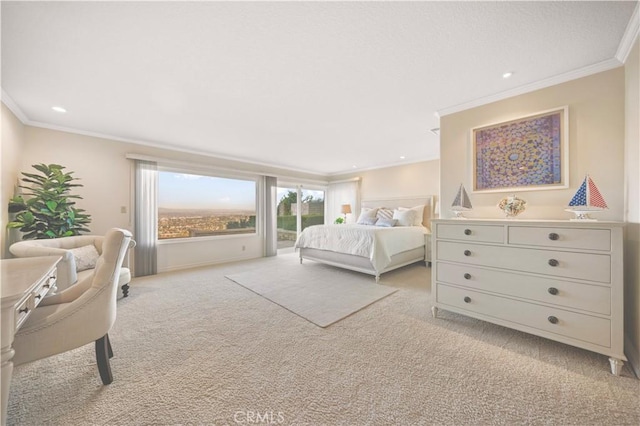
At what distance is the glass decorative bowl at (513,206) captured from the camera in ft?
7.34

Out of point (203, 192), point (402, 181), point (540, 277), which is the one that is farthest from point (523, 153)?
point (203, 192)

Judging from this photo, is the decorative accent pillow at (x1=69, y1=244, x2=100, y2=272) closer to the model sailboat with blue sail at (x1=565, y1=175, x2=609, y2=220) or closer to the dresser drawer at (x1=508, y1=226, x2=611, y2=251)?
the dresser drawer at (x1=508, y1=226, x2=611, y2=251)

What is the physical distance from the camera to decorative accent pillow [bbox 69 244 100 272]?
2652 mm

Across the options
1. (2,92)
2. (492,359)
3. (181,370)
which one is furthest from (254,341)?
(2,92)

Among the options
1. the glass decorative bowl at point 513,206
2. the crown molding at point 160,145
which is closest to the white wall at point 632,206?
the glass decorative bowl at point 513,206

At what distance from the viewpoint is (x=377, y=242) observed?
373 cm

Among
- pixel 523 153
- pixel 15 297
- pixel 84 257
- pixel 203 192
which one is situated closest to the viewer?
pixel 15 297

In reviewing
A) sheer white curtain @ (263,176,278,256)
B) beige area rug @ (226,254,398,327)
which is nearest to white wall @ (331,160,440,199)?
sheer white curtain @ (263,176,278,256)

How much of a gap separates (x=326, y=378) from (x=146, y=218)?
4.14 metres

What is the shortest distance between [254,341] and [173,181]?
3909mm

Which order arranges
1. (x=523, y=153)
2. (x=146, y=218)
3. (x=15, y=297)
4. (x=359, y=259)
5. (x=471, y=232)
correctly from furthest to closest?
(x=146, y=218), (x=359, y=259), (x=523, y=153), (x=471, y=232), (x=15, y=297)

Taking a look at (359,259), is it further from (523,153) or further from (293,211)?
(293,211)

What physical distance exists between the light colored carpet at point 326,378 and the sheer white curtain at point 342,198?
14.7 ft

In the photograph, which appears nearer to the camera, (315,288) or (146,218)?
(315,288)
